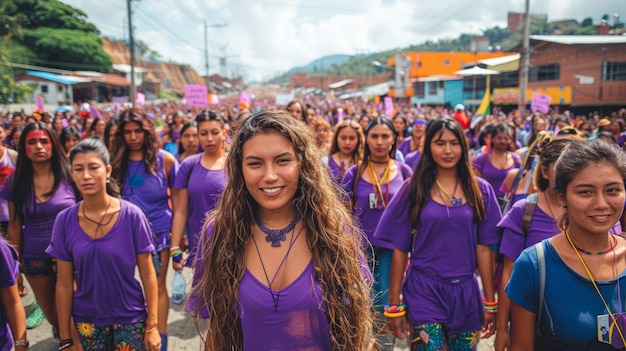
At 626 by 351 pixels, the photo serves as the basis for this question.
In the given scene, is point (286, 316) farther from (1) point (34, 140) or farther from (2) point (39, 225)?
(1) point (34, 140)

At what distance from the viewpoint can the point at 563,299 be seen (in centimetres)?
184

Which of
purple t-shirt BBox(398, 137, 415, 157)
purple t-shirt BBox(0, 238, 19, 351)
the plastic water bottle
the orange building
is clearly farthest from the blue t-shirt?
the orange building

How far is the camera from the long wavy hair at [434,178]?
284cm

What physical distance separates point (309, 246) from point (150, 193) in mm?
2664

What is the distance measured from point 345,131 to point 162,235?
2.12 metres

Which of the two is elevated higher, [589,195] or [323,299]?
[589,195]

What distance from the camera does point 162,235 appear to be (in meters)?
4.20

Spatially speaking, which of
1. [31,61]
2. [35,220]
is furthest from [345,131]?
[31,61]

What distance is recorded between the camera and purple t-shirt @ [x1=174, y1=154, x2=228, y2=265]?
3951 millimetres

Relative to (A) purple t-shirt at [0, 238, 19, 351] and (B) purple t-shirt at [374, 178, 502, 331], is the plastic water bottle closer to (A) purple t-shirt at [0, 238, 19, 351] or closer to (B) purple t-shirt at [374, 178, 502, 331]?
(A) purple t-shirt at [0, 238, 19, 351]

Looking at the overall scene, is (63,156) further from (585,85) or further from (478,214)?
(585,85)

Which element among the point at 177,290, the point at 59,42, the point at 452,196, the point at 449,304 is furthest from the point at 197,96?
the point at 59,42

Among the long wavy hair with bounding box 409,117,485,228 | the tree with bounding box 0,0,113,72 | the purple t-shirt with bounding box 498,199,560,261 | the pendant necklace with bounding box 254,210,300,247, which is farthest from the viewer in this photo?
the tree with bounding box 0,0,113,72

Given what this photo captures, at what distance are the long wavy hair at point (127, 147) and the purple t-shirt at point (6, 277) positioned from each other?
5.57 ft
